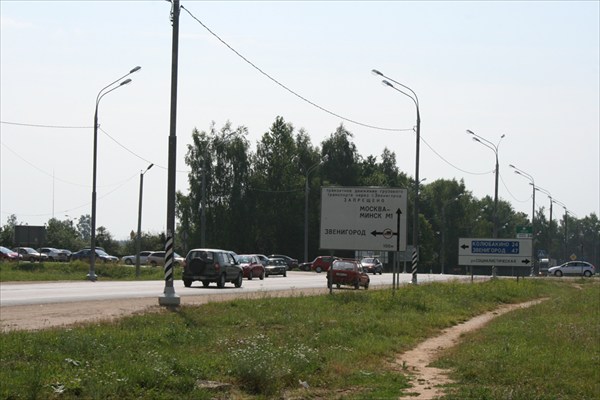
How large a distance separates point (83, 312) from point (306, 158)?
307 feet

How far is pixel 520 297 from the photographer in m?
45.7

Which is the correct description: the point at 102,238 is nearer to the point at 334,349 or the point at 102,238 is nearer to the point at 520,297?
the point at 520,297

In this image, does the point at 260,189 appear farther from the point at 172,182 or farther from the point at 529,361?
the point at 529,361

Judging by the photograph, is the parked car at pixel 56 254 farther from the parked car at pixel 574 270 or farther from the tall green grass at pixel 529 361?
the tall green grass at pixel 529 361

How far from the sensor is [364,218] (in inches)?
1326

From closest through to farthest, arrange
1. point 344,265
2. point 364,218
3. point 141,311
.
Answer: point 141,311, point 364,218, point 344,265

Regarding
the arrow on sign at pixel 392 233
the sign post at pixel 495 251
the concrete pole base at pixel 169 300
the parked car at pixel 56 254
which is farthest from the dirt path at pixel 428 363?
the parked car at pixel 56 254

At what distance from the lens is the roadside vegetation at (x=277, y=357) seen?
42.1ft

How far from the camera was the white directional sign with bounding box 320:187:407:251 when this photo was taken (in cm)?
3347

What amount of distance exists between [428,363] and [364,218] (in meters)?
15.9

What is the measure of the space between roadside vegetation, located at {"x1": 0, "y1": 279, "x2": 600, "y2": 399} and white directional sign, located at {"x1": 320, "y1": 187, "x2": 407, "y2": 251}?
Result: 7016 millimetres

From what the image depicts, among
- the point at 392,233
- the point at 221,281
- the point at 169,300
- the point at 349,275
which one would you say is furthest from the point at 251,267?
the point at 169,300

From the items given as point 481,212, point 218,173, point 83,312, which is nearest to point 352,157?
point 218,173

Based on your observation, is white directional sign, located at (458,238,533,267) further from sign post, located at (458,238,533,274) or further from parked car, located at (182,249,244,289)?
parked car, located at (182,249,244,289)
